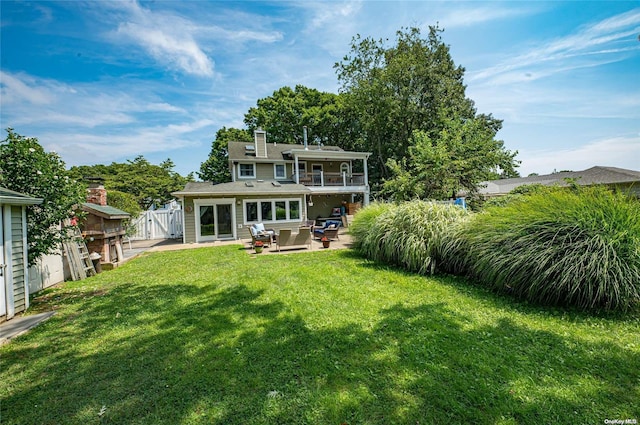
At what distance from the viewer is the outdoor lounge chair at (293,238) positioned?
9812 millimetres

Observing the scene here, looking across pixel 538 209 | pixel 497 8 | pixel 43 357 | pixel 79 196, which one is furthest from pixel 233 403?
pixel 497 8

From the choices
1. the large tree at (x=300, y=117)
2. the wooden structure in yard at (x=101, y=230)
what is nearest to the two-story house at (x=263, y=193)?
the wooden structure in yard at (x=101, y=230)

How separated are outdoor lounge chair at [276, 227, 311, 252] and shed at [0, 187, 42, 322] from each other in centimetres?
630

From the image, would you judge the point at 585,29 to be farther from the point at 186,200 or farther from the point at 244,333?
the point at 186,200

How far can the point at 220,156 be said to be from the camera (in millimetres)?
31266

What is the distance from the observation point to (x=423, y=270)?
19.9 feet

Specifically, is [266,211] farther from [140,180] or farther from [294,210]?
[140,180]

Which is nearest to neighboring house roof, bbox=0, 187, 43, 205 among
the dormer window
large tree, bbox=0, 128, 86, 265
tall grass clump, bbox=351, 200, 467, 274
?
large tree, bbox=0, 128, 86, 265

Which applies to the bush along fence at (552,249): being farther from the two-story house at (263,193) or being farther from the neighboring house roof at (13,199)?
the two-story house at (263,193)

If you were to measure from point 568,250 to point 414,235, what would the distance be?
274 cm

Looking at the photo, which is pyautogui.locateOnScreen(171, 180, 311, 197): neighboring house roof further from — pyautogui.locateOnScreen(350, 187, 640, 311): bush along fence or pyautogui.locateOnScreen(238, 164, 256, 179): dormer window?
pyautogui.locateOnScreen(350, 187, 640, 311): bush along fence

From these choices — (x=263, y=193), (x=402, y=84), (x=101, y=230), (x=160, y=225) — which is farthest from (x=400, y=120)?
(x=101, y=230)

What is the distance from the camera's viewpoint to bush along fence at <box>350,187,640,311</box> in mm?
3762

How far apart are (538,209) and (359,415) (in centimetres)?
471
